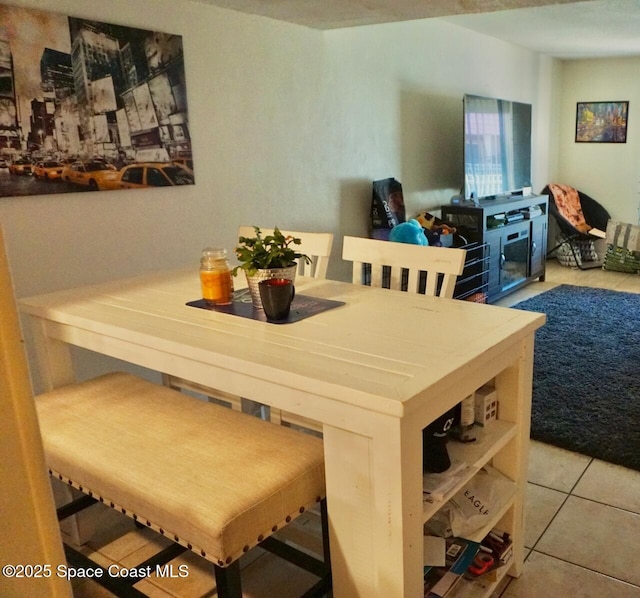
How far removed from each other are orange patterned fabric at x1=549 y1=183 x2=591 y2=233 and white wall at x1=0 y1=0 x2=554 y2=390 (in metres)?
1.95

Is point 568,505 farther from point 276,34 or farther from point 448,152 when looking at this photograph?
point 448,152

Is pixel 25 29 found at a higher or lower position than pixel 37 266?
higher

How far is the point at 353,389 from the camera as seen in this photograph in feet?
3.70

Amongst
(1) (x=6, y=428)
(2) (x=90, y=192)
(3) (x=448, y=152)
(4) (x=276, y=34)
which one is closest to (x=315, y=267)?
(2) (x=90, y=192)

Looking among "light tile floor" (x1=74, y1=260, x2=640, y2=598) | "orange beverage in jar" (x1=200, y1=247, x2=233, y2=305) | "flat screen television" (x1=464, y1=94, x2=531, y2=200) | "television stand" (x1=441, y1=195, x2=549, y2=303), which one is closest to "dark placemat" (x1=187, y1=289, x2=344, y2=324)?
"orange beverage in jar" (x1=200, y1=247, x2=233, y2=305)

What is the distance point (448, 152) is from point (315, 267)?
9.36ft

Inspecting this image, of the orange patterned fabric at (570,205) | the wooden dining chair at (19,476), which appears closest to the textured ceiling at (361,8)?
the wooden dining chair at (19,476)

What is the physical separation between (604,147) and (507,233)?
2.61 meters

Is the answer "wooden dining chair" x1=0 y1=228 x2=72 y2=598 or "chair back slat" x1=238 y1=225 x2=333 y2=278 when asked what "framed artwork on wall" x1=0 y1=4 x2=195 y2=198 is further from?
"wooden dining chair" x1=0 y1=228 x2=72 y2=598

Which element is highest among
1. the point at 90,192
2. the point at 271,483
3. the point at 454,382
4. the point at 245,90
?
the point at 245,90

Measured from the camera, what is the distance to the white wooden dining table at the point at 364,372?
117 cm

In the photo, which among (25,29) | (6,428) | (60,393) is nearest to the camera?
(6,428)

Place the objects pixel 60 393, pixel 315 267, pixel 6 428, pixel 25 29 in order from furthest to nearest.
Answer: pixel 315 267, pixel 25 29, pixel 60 393, pixel 6 428

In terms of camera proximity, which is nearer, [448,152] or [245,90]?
[245,90]
